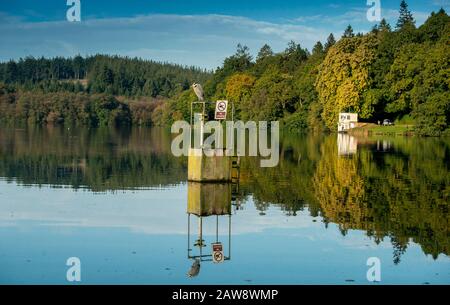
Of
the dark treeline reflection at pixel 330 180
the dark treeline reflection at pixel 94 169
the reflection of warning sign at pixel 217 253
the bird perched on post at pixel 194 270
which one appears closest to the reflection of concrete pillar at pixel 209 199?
the dark treeline reflection at pixel 330 180

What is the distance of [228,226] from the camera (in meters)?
22.9

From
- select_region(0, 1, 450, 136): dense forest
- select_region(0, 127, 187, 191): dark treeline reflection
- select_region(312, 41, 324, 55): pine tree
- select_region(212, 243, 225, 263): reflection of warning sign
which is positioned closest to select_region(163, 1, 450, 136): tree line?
select_region(0, 1, 450, 136): dense forest

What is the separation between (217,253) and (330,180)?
18582 mm

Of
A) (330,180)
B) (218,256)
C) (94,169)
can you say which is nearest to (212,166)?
(330,180)

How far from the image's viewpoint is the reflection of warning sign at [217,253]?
18172 mm

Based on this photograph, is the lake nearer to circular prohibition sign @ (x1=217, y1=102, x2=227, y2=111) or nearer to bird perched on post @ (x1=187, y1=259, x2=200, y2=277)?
bird perched on post @ (x1=187, y1=259, x2=200, y2=277)

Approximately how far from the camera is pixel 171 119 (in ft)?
563

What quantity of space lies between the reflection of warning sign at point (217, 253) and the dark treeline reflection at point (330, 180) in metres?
4.45

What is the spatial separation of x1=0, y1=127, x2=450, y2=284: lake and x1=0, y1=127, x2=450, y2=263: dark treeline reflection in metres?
0.08

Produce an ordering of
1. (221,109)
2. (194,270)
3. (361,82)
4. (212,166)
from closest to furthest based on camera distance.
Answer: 1. (194,270)
2. (212,166)
3. (221,109)
4. (361,82)

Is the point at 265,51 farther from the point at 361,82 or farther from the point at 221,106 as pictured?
the point at 221,106

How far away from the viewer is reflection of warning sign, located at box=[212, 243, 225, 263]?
1817 centimetres
